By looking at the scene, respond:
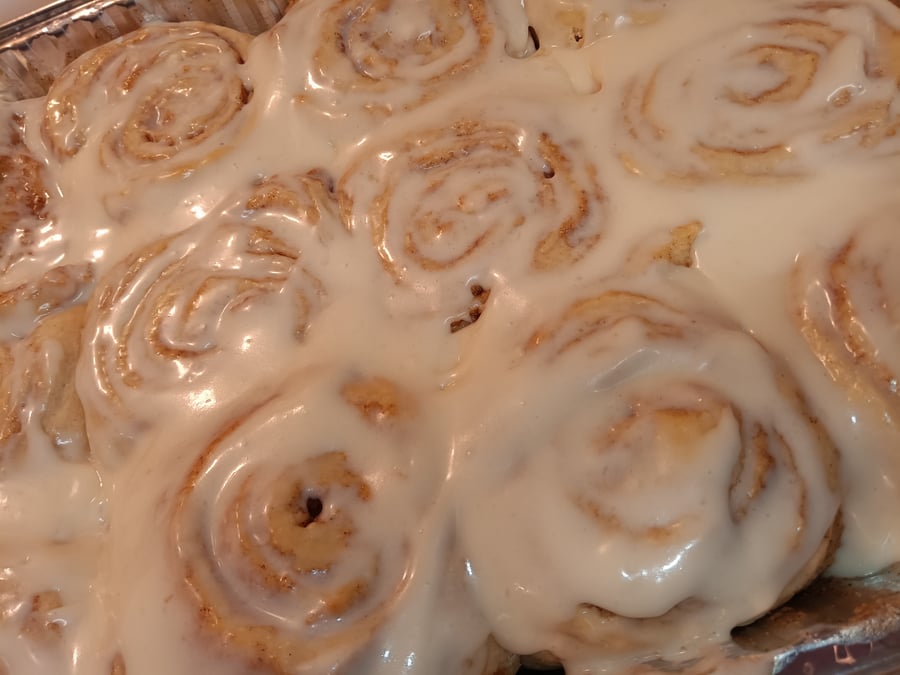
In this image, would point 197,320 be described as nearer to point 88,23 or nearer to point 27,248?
point 27,248

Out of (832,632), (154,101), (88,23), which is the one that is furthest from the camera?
(88,23)

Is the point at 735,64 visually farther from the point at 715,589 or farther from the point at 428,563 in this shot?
the point at 428,563

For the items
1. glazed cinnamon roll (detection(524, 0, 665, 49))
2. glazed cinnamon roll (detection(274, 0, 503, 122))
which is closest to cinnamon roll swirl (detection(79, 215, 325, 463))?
glazed cinnamon roll (detection(274, 0, 503, 122))

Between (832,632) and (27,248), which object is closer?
(832,632)

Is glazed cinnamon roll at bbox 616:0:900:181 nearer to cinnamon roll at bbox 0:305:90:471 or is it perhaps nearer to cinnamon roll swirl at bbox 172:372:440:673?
cinnamon roll swirl at bbox 172:372:440:673

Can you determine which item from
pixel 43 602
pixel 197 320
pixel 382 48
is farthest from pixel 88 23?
pixel 43 602

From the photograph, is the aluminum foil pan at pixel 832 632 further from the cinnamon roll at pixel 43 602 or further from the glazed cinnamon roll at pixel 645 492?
the cinnamon roll at pixel 43 602
